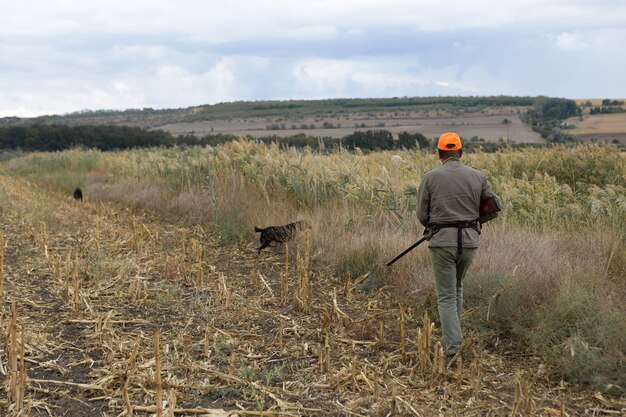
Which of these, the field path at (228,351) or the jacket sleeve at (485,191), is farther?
the jacket sleeve at (485,191)

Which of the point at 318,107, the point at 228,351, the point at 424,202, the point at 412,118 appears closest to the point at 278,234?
the point at 228,351

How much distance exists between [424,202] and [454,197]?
29 cm

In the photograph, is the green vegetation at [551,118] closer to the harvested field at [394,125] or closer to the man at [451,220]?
the harvested field at [394,125]

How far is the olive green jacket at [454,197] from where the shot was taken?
19.9ft

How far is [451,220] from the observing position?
6055 mm

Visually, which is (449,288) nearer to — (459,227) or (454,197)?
(459,227)

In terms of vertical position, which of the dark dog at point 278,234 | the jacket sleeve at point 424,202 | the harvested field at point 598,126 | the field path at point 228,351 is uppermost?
the jacket sleeve at point 424,202

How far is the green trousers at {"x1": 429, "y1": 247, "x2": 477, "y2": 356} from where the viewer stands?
239 inches

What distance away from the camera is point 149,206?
1667 centimetres

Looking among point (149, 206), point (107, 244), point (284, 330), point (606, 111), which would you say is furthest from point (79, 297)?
point (606, 111)

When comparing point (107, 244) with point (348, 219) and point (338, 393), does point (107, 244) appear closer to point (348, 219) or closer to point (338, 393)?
point (348, 219)

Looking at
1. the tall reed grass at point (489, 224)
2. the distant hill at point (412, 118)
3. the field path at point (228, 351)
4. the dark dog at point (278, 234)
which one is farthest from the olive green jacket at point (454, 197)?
the distant hill at point (412, 118)

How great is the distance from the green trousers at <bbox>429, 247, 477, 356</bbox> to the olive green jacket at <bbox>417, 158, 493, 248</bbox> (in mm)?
103

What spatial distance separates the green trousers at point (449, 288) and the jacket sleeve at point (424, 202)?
12.6 inches
